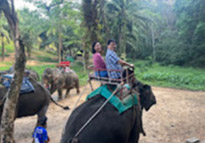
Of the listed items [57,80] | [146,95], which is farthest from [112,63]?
[57,80]

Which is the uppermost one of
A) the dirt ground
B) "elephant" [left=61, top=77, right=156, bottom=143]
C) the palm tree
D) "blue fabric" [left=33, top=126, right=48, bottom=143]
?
the palm tree

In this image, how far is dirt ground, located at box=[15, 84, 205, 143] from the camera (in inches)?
250

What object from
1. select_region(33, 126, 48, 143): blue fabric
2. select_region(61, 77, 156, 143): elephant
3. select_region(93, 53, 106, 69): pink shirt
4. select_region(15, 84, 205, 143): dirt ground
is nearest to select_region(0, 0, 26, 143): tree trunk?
select_region(33, 126, 48, 143): blue fabric

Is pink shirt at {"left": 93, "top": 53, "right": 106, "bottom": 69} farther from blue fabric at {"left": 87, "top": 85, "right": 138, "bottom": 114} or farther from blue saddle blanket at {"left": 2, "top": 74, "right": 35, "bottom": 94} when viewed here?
blue saddle blanket at {"left": 2, "top": 74, "right": 35, "bottom": 94}

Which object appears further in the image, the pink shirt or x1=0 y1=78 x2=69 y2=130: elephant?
x1=0 y1=78 x2=69 y2=130: elephant

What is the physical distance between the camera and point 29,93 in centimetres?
625

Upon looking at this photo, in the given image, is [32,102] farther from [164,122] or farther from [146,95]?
[164,122]

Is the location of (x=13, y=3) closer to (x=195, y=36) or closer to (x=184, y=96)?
(x=184, y=96)

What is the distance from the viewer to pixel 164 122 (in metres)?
7.56

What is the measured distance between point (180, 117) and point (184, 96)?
12.6 feet

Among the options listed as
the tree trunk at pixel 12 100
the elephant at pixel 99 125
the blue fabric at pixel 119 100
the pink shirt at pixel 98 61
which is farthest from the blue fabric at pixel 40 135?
the pink shirt at pixel 98 61

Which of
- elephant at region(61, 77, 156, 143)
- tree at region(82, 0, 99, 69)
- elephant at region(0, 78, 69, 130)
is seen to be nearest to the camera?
elephant at region(61, 77, 156, 143)

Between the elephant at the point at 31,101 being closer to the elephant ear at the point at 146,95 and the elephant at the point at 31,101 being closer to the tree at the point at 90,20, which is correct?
the elephant ear at the point at 146,95

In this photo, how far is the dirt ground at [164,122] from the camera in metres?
6.35
